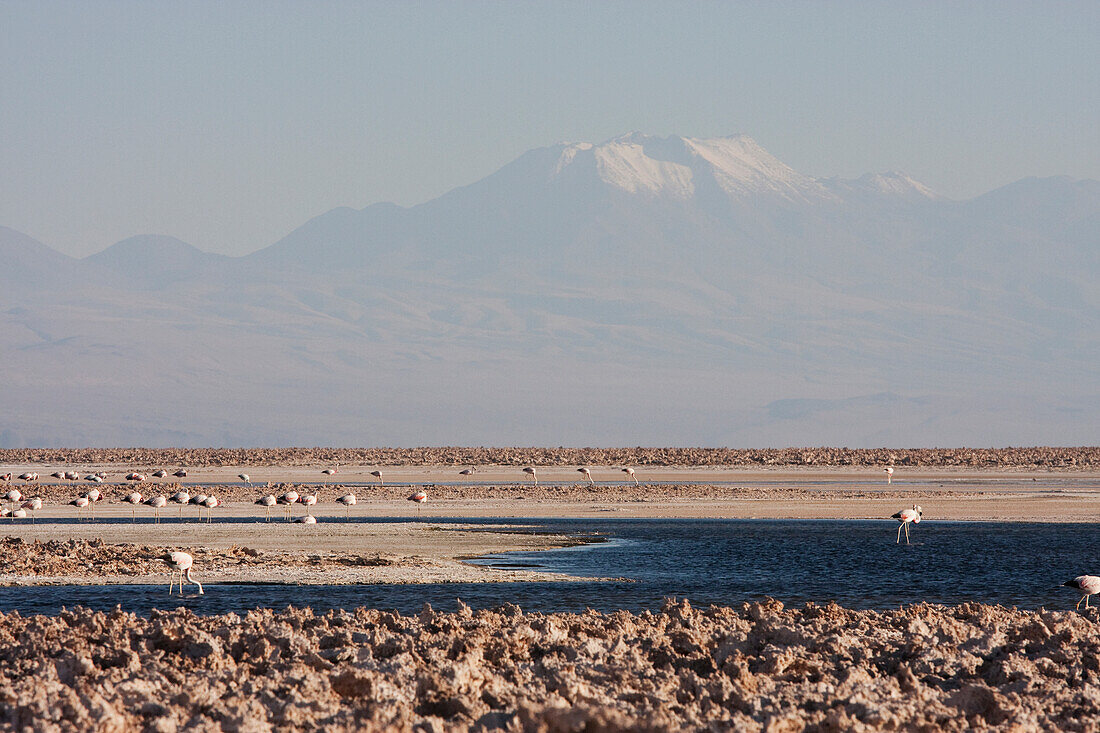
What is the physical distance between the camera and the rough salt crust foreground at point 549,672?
38.3ft

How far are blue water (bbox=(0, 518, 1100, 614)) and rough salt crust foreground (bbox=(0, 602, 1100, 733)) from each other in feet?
16.1

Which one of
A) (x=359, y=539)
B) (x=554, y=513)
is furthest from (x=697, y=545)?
(x=554, y=513)

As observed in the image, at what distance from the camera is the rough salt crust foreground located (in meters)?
11.7

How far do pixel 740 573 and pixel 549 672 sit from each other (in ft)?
50.4

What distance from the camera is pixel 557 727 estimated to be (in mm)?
9680

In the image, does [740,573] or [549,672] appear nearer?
[549,672]

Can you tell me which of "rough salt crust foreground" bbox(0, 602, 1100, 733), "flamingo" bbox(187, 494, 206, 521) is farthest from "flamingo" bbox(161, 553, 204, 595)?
"flamingo" bbox(187, 494, 206, 521)

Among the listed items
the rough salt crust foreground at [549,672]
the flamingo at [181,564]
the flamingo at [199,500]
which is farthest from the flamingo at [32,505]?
the rough salt crust foreground at [549,672]

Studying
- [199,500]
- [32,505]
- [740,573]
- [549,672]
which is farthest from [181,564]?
[32,505]

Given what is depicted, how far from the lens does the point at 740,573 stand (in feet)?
94.0

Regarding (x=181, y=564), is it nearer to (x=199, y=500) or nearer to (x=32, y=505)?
(x=199, y=500)

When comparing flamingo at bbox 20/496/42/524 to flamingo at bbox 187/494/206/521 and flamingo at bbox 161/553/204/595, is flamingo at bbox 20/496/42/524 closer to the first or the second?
flamingo at bbox 187/494/206/521

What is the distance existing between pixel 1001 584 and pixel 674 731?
1816cm

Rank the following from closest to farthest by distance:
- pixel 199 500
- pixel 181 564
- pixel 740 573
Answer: pixel 181 564 → pixel 740 573 → pixel 199 500
